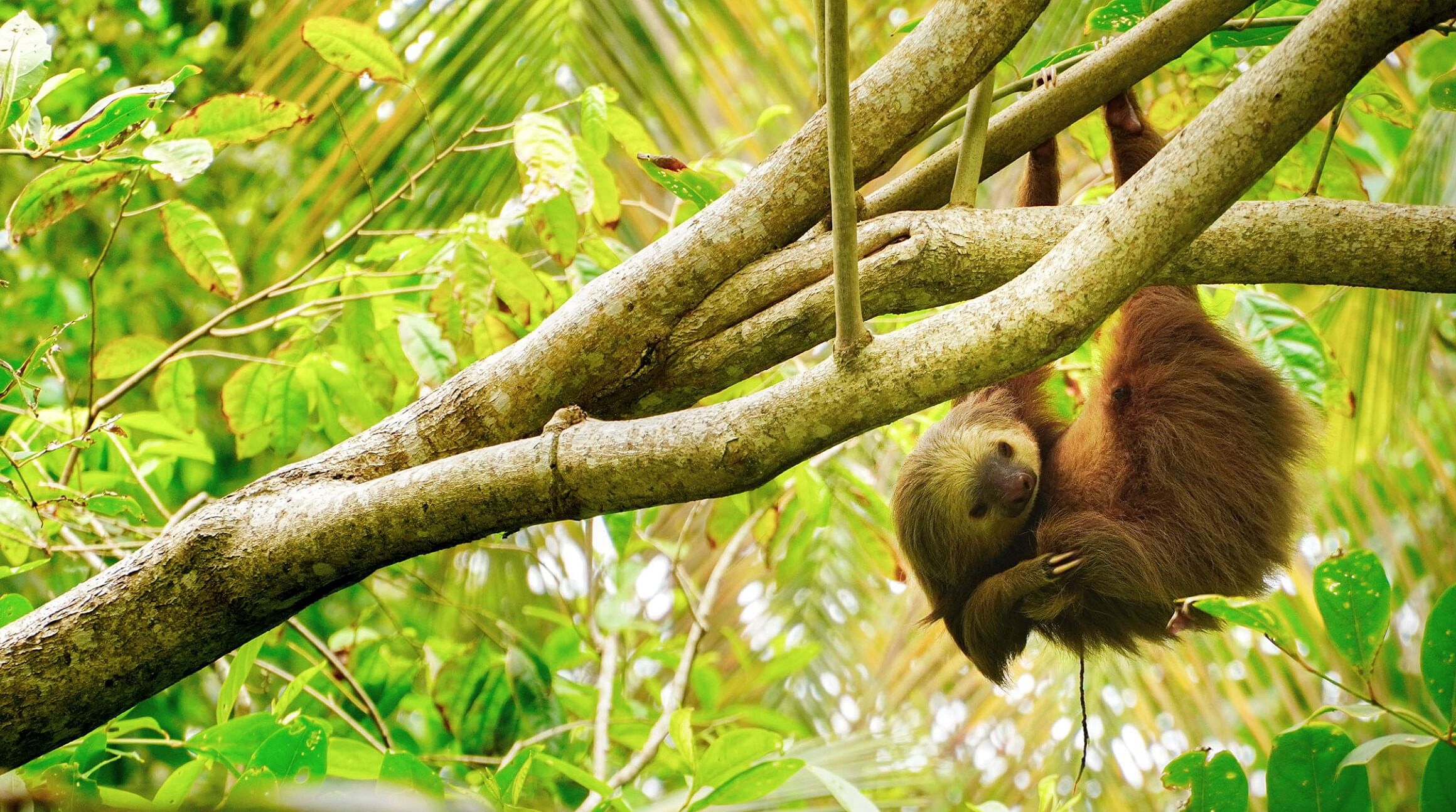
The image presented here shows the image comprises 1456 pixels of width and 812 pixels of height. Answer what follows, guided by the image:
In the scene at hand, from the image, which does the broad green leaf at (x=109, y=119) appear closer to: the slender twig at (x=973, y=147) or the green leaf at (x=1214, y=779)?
the slender twig at (x=973, y=147)

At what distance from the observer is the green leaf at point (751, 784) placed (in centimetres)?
208

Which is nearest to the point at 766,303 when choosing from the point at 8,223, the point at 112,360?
the point at 8,223

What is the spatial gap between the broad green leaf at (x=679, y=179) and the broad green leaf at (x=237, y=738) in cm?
132

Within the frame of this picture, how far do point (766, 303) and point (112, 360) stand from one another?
2.11 meters

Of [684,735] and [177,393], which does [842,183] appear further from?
[177,393]

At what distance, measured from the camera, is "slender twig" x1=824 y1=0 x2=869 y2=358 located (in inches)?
50.4

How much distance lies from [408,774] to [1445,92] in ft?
7.59

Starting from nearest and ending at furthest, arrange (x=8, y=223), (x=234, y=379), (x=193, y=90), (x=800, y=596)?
(x=8, y=223) → (x=234, y=379) → (x=193, y=90) → (x=800, y=596)

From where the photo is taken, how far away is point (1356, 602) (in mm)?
1713

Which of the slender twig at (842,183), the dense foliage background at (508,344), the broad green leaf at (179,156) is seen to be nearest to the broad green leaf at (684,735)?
the dense foliage background at (508,344)

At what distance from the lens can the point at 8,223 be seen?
2.23 meters

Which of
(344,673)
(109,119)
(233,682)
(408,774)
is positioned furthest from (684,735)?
(109,119)

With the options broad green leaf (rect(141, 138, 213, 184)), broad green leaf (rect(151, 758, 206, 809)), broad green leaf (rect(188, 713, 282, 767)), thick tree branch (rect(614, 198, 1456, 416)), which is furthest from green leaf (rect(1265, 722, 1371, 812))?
broad green leaf (rect(141, 138, 213, 184))

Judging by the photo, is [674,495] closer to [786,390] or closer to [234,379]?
[786,390]
